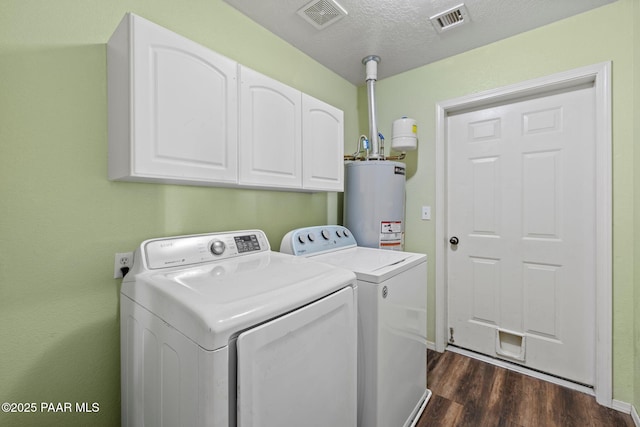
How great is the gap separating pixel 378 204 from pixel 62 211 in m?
1.77

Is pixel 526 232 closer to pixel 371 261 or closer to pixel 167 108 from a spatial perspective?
pixel 371 261

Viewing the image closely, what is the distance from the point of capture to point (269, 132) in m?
1.46

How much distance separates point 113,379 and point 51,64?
4.32ft

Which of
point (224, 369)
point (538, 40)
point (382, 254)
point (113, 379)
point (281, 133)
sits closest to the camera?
point (224, 369)

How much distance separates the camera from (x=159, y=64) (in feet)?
3.41

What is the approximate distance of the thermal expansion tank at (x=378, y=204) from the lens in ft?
6.79

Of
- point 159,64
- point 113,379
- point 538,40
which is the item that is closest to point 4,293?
point 113,379

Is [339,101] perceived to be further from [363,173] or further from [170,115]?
[170,115]

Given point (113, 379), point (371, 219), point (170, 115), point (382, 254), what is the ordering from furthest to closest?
point (371, 219)
point (382, 254)
point (113, 379)
point (170, 115)

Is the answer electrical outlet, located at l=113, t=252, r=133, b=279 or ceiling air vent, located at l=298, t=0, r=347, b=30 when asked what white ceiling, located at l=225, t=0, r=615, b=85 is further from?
electrical outlet, located at l=113, t=252, r=133, b=279

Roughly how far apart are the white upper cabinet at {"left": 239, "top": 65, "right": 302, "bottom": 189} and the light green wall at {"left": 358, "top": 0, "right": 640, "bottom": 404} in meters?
1.20

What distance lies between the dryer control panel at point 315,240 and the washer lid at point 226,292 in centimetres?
37

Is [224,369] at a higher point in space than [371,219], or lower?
lower

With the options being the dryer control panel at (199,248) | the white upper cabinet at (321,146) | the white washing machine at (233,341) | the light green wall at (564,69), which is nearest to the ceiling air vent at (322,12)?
the white upper cabinet at (321,146)
